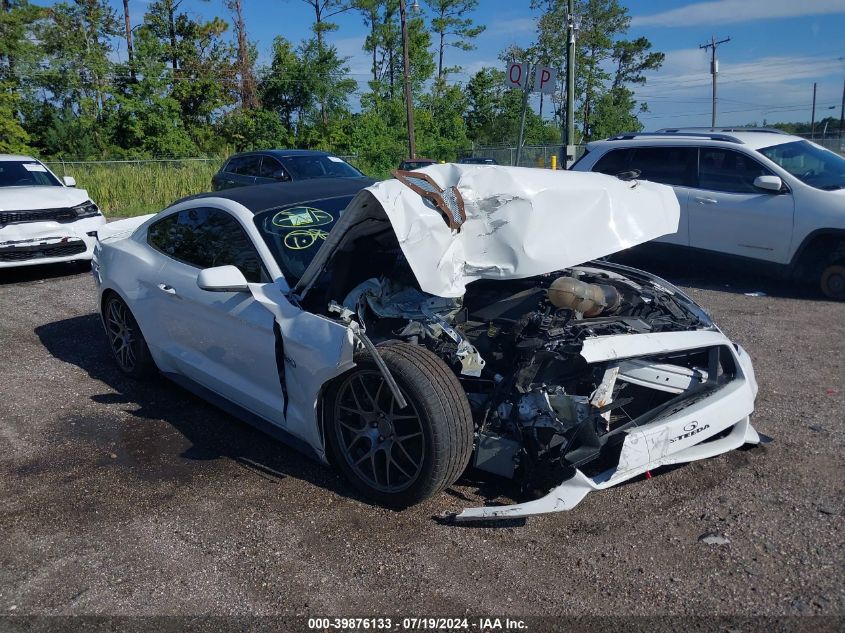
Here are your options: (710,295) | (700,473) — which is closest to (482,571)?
(700,473)

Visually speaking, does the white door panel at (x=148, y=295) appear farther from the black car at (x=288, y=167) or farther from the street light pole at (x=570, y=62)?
the street light pole at (x=570, y=62)

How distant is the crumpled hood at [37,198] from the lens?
10.0m

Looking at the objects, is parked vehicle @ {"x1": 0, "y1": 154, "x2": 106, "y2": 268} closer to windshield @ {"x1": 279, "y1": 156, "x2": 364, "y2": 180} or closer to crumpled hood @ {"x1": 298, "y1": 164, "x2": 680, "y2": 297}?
windshield @ {"x1": 279, "y1": 156, "x2": 364, "y2": 180}

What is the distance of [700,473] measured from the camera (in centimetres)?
400

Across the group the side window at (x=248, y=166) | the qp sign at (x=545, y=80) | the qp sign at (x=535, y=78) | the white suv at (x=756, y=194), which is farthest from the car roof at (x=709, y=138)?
the side window at (x=248, y=166)

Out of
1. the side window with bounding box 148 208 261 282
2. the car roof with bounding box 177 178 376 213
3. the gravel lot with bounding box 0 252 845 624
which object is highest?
the car roof with bounding box 177 178 376 213

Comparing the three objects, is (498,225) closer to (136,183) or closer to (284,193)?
(284,193)

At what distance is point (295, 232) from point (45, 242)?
7.17 meters

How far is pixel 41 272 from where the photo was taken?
11.1 metres

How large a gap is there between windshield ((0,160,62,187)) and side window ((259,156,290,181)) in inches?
147

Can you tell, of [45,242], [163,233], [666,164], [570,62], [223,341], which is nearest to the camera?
[223,341]

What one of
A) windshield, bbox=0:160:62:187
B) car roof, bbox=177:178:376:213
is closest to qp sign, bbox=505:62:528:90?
car roof, bbox=177:178:376:213

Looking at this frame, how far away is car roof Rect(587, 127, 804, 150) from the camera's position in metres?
8.65

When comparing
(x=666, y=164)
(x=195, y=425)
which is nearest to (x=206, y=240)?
(x=195, y=425)
